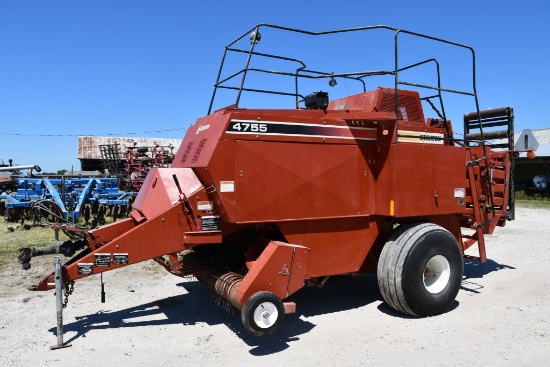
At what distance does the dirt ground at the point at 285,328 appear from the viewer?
13.9 ft

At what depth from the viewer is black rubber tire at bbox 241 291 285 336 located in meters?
4.23

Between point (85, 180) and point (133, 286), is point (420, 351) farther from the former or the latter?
point (85, 180)

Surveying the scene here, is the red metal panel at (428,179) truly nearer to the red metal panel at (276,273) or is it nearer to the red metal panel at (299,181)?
the red metal panel at (299,181)

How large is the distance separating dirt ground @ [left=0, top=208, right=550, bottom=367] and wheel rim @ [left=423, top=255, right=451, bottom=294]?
368mm

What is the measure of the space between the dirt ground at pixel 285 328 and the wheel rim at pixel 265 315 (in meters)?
0.30

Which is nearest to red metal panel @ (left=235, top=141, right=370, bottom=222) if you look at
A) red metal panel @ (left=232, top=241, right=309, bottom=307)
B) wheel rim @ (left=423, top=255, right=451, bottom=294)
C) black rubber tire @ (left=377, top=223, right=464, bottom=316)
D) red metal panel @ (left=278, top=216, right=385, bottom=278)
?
red metal panel @ (left=278, top=216, right=385, bottom=278)

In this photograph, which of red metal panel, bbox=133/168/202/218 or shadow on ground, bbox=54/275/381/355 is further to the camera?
red metal panel, bbox=133/168/202/218

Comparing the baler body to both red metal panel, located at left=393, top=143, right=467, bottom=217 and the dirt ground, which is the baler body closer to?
red metal panel, located at left=393, top=143, right=467, bottom=217

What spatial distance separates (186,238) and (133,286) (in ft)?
8.07

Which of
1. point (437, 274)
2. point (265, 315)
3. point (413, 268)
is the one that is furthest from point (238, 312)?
point (437, 274)

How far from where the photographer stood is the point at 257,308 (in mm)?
4293

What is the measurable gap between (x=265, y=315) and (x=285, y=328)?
0.79m

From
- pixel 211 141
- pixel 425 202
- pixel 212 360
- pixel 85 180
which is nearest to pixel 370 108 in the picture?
pixel 425 202

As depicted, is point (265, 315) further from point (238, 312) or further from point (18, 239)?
point (18, 239)
